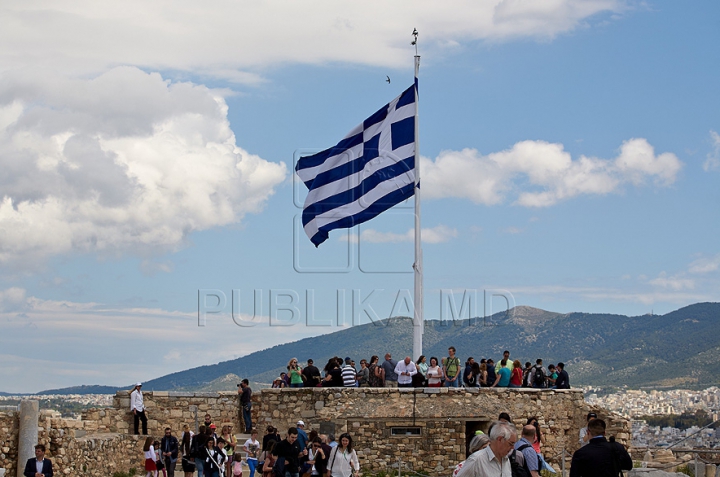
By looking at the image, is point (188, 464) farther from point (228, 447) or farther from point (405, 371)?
point (405, 371)

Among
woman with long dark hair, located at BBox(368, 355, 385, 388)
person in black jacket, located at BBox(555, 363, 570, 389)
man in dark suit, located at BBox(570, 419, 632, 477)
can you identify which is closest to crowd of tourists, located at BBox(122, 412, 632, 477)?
man in dark suit, located at BBox(570, 419, 632, 477)

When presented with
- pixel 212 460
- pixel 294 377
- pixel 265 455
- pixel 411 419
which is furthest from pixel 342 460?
Result: pixel 294 377

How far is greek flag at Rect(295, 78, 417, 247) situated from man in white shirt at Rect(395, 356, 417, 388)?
391 centimetres

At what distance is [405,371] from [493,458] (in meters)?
14.7

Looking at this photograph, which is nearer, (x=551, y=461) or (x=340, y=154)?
(x=551, y=461)

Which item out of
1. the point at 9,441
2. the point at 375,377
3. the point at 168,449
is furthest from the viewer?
the point at 375,377

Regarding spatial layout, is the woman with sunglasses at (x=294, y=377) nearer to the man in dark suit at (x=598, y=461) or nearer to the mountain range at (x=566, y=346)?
the man in dark suit at (x=598, y=461)

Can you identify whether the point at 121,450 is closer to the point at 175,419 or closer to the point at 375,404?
the point at 175,419

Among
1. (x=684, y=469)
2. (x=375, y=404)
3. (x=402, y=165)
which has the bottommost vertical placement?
(x=684, y=469)

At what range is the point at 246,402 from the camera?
2583 cm

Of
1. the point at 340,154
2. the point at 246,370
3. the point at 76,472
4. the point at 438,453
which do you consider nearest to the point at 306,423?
the point at 438,453

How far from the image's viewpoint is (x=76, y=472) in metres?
21.2

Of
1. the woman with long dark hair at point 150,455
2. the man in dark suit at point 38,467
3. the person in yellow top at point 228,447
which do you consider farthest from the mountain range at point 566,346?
the man in dark suit at point 38,467

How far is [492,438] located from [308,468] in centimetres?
932
